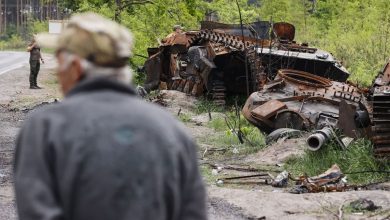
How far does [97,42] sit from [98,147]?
0.35 metres

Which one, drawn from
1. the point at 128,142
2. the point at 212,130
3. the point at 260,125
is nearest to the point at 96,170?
the point at 128,142

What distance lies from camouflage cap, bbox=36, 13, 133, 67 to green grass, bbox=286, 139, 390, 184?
23.7 ft

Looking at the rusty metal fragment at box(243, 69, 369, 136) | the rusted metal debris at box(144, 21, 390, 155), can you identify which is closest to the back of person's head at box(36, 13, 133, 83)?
the rusted metal debris at box(144, 21, 390, 155)

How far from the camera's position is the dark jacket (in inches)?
99.9

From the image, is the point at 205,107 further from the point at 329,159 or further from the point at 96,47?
the point at 96,47

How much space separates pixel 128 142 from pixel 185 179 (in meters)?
0.28

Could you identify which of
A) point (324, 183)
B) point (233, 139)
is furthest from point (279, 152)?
point (324, 183)

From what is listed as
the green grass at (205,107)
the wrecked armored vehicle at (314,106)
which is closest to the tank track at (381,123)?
the wrecked armored vehicle at (314,106)

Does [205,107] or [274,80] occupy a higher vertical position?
[274,80]

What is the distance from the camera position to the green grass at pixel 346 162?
31.6 ft

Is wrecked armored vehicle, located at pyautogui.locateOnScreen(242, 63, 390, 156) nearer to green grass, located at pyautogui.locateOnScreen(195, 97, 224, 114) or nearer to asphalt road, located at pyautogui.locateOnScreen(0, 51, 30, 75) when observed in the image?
green grass, located at pyautogui.locateOnScreen(195, 97, 224, 114)

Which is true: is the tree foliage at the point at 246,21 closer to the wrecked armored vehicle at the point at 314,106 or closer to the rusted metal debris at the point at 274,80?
the rusted metal debris at the point at 274,80

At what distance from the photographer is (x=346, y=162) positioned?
1016 centimetres

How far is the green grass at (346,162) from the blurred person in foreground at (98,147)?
7166mm
